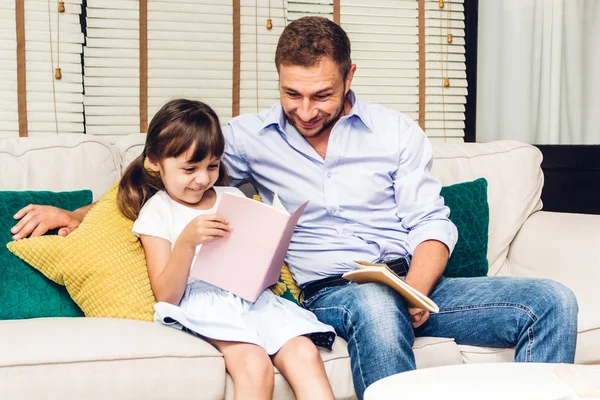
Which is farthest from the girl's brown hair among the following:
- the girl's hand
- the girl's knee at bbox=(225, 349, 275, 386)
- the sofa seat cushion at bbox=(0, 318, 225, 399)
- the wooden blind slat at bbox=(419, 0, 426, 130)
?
the wooden blind slat at bbox=(419, 0, 426, 130)

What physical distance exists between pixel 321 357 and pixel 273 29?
190cm

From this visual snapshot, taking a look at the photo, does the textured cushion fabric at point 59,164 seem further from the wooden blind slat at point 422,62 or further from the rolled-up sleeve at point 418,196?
the wooden blind slat at point 422,62

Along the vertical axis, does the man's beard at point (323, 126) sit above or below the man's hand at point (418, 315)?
above

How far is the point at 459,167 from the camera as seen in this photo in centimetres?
242

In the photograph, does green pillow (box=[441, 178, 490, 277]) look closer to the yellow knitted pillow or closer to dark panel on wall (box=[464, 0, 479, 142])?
the yellow knitted pillow

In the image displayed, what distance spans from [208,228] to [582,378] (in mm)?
803

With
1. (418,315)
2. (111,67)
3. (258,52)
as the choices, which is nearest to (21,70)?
(111,67)

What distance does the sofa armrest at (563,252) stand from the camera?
2.04 metres

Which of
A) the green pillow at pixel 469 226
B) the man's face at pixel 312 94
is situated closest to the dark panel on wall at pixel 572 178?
the green pillow at pixel 469 226

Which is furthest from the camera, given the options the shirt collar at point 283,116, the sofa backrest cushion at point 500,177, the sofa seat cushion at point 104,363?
the sofa backrest cushion at point 500,177

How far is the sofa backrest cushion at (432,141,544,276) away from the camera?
7.70 feet

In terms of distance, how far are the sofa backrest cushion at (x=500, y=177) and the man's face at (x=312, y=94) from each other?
0.65 metres

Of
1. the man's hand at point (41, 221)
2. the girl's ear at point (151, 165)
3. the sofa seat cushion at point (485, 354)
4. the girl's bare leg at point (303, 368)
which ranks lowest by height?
the sofa seat cushion at point (485, 354)

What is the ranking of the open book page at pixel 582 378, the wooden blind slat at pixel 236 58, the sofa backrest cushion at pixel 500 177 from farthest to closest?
the wooden blind slat at pixel 236 58 < the sofa backrest cushion at pixel 500 177 < the open book page at pixel 582 378
